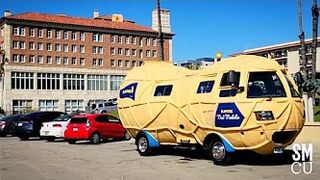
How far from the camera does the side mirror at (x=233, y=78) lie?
13.2 meters

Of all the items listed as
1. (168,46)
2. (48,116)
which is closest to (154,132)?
(48,116)

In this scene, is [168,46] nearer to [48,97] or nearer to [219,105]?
[48,97]

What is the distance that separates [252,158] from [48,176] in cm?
640

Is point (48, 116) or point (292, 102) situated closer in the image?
point (292, 102)

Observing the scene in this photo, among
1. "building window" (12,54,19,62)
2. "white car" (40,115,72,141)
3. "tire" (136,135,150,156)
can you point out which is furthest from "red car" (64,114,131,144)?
"building window" (12,54,19,62)

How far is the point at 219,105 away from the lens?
543 inches

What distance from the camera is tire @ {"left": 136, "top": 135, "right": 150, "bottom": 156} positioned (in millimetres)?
17062

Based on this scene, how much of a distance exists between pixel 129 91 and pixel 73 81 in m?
86.6

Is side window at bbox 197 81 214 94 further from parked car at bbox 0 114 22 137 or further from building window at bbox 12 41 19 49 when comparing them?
building window at bbox 12 41 19 49

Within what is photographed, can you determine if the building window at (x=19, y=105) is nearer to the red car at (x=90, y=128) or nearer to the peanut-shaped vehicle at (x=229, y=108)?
the red car at (x=90, y=128)

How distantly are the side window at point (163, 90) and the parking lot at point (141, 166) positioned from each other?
2118 millimetres

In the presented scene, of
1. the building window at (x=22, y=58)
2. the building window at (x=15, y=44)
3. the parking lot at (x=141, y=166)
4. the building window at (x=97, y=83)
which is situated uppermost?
the building window at (x=15, y=44)

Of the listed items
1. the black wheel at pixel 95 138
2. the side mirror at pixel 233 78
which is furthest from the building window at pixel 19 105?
the side mirror at pixel 233 78

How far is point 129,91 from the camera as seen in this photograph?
18.1 m
